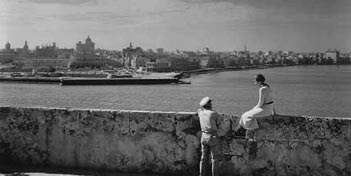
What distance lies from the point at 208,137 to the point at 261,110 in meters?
0.47

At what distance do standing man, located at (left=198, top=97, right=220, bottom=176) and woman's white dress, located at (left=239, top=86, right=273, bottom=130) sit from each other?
25 cm

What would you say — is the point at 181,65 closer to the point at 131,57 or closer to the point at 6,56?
the point at 131,57

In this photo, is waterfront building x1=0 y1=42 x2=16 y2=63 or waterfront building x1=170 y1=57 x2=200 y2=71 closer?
waterfront building x1=170 y1=57 x2=200 y2=71

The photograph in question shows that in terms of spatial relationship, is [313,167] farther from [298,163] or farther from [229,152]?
[229,152]

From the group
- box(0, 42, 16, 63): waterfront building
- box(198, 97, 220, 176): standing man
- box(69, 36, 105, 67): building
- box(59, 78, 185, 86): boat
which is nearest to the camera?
box(198, 97, 220, 176): standing man

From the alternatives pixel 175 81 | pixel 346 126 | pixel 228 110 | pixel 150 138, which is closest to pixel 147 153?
pixel 150 138

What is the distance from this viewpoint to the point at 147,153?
3.66 metres

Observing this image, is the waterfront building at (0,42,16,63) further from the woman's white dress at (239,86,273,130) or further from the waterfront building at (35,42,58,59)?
the woman's white dress at (239,86,273,130)

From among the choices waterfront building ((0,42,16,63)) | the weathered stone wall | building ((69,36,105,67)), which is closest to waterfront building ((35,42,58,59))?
waterfront building ((0,42,16,63))

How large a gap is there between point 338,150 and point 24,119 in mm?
2670

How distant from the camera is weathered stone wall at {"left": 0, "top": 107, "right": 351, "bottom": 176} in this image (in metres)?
3.39

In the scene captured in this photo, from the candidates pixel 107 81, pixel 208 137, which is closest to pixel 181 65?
pixel 107 81

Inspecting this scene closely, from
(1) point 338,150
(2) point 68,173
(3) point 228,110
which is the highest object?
(1) point 338,150

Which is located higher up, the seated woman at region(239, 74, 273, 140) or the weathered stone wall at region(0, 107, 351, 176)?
the seated woman at region(239, 74, 273, 140)
